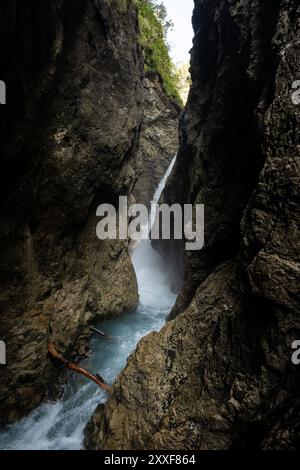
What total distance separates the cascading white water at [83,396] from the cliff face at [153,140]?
10.0m

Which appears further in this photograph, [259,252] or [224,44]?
[224,44]

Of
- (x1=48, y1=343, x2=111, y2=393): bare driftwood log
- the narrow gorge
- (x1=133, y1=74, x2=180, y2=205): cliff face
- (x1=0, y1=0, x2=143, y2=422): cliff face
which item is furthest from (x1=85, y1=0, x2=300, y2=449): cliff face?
(x1=133, y1=74, x2=180, y2=205): cliff face

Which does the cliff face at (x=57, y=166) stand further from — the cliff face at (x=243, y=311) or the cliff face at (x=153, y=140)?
the cliff face at (x=153, y=140)

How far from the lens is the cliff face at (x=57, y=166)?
25.7 ft

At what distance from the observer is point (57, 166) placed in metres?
9.86

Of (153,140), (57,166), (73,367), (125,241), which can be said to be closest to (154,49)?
(153,140)

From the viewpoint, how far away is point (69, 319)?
10734mm

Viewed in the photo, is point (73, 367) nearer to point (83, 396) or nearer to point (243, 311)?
point (83, 396)

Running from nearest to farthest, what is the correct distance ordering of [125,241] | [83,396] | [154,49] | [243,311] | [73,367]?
[243,311] → [83,396] → [73,367] → [125,241] → [154,49]

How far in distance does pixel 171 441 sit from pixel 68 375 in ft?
17.8

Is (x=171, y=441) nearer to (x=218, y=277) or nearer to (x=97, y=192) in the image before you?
(x=218, y=277)

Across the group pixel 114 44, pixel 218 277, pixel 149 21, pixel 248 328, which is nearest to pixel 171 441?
pixel 248 328

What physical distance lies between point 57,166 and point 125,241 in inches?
241

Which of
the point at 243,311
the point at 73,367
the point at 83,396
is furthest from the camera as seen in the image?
the point at 73,367
